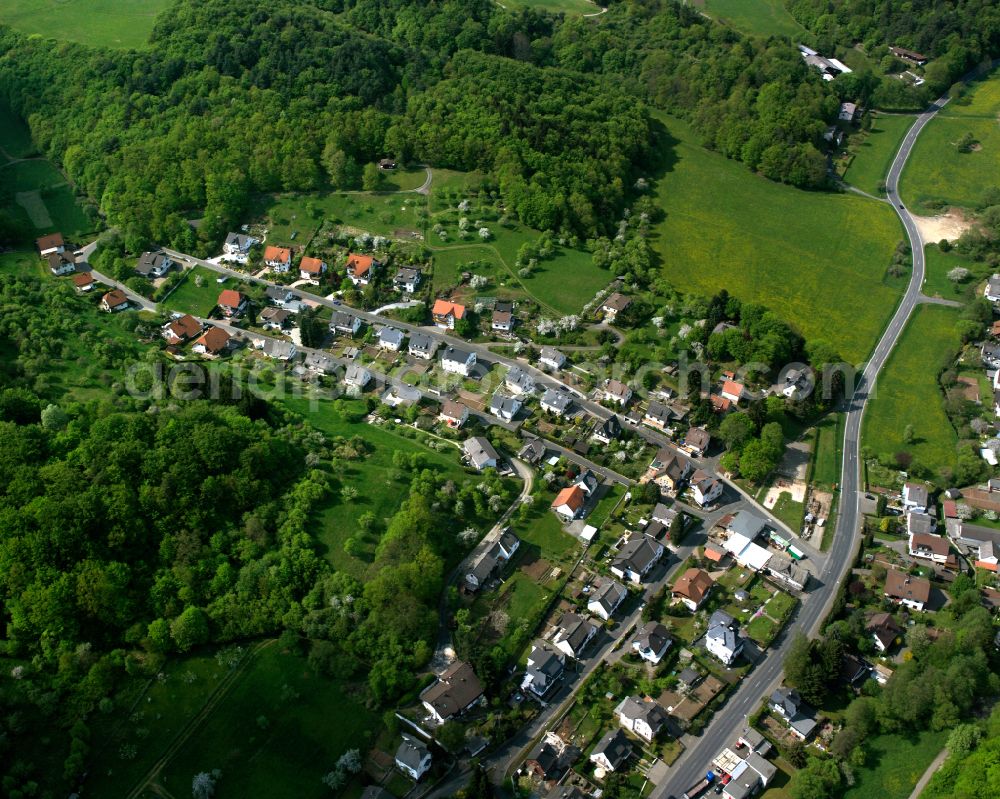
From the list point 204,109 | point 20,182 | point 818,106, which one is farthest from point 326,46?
point 818,106

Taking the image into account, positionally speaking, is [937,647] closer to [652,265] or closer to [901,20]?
[652,265]

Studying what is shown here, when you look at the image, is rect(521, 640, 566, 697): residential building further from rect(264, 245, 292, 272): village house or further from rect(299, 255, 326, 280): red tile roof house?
rect(264, 245, 292, 272): village house

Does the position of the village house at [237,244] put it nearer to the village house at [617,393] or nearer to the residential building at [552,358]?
the residential building at [552,358]

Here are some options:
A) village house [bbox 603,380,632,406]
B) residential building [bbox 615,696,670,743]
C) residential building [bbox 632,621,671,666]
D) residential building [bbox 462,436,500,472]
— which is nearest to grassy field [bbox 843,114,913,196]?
village house [bbox 603,380,632,406]

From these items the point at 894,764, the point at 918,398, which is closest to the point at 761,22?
the point at 918,398

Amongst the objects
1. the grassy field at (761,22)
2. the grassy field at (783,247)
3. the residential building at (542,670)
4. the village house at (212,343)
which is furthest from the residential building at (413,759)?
the grassy field at (761,22)

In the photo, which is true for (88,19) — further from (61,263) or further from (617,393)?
(617,393)
